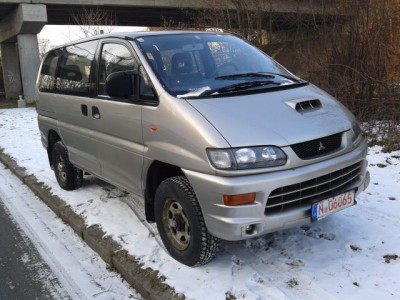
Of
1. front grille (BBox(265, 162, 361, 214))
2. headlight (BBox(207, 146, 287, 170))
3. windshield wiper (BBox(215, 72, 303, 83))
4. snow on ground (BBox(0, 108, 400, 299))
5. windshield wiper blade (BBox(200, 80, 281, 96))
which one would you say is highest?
windshield wiper (BBox(215, 72, 303, 83))

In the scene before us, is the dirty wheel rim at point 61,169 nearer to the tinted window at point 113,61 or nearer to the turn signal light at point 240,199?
the tinted window at point 113,61

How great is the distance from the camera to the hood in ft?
9.87

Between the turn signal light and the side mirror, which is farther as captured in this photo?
the side mirror

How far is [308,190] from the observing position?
318 centimetres

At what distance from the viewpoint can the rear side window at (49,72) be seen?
18.6 ft

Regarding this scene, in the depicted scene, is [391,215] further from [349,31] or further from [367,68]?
[349,31]

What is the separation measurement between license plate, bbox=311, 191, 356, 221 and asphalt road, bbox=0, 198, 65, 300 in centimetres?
217

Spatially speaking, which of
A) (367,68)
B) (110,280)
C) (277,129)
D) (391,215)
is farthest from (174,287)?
(367,68)

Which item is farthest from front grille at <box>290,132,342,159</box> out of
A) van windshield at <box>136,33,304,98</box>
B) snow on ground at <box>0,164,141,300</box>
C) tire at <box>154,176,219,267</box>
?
snow on ground at <box>0,164,141,300</box>

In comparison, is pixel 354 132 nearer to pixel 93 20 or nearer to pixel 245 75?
pixel 245 75

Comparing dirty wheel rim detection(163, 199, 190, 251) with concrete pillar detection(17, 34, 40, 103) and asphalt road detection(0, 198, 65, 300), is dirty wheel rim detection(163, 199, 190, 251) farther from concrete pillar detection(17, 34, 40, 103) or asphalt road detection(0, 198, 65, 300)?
concrete pillar detection(17, 34, 40, 103)

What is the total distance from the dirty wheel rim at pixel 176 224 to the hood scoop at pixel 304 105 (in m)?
1.22

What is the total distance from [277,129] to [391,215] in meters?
1.84

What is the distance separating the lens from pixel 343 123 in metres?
3.49
